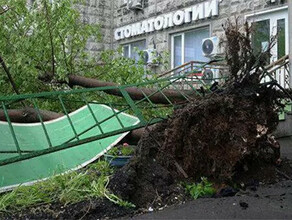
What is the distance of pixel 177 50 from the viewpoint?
Answer: 43.2 feet

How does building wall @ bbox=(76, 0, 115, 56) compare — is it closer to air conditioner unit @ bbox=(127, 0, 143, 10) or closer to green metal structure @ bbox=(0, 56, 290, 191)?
air conditioner unit @ bbox=(127, 0, 143, 10)

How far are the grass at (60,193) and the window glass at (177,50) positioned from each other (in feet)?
32.0

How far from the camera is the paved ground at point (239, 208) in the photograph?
2.94 metres

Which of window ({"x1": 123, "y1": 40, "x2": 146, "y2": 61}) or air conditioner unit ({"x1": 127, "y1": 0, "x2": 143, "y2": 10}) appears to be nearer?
air conditioner unit ({"x1": 127, "y1": 0, "x2": 143, "y2": 10})

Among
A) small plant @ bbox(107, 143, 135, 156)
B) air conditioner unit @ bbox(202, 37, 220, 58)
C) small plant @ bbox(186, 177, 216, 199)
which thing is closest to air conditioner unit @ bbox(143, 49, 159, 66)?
air conditioner unit @ bbox(202, 37, 220, 58)

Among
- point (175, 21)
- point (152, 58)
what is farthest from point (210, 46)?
point (175, 21)

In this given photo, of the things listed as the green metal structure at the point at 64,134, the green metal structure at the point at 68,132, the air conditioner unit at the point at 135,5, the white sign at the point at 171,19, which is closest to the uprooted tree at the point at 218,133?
the green metal structure at the point at 68,132

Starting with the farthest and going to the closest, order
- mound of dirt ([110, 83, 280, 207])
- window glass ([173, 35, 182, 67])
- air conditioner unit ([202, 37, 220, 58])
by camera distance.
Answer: window glass ([173, 35, 182, 67])
air conditioner unit ([202, 37, 220, 58])
mound of dirt ([110, 83, 280, 207])

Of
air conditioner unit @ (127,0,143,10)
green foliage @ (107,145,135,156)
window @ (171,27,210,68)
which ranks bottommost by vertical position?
green foliage @ (107,145,135,156)

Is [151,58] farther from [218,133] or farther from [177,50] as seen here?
[218,133]

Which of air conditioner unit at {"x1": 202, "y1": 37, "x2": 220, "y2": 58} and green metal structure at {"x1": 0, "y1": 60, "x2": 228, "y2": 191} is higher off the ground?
air conditioner unit at {"x1": 202, "y1": 37, "x2": 220, "y2": 58}

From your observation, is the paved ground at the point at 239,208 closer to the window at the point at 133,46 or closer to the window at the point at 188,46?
the window at the point at 188,46

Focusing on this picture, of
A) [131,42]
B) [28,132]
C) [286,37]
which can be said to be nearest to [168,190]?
[28,132]

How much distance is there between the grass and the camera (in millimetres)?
3223
